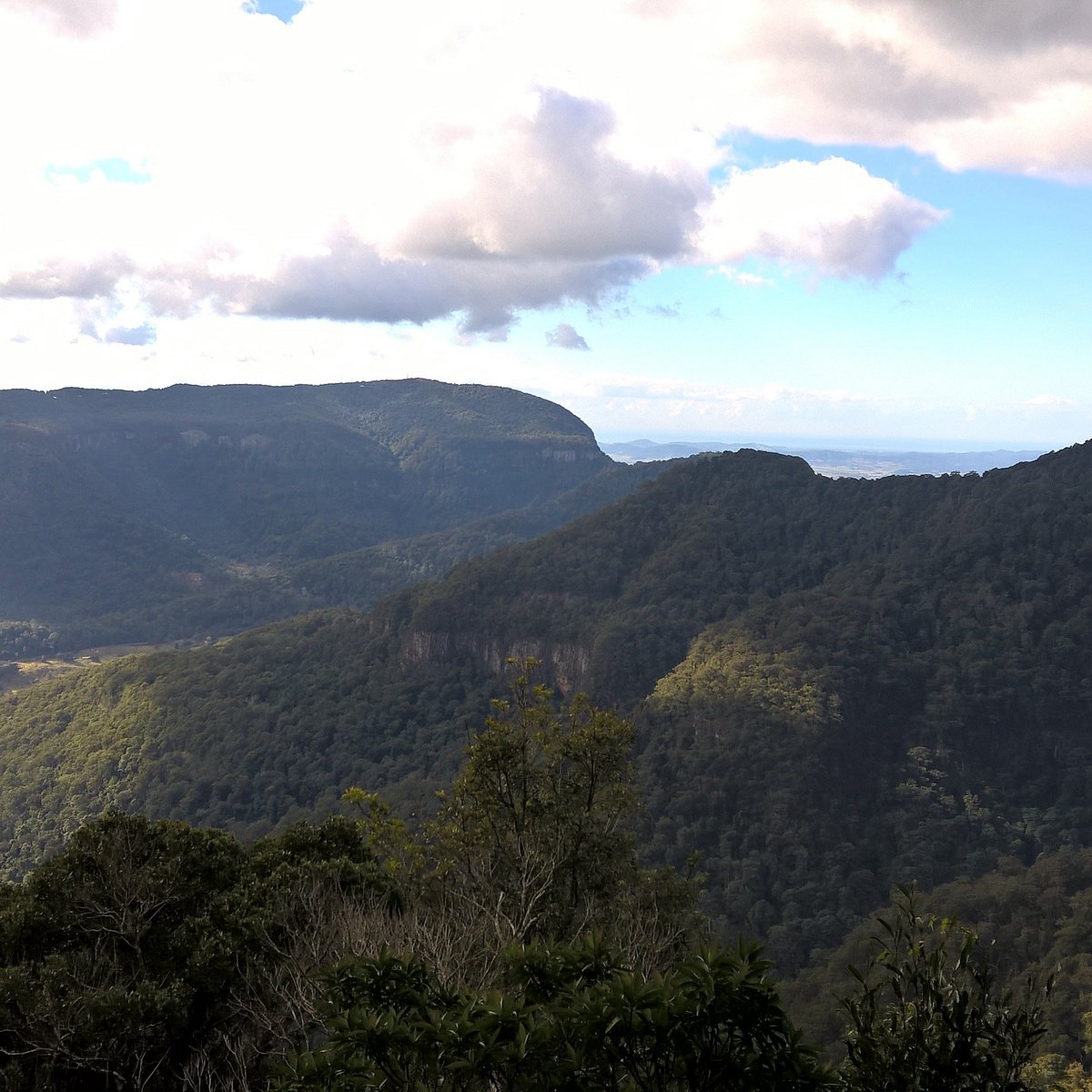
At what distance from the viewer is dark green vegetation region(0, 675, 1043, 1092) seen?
29.5ft

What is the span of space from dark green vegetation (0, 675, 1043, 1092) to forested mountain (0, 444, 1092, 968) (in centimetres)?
4212

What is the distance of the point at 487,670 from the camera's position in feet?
408

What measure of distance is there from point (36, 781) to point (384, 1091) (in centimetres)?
12349

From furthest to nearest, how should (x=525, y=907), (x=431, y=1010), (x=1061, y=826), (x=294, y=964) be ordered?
(x=1061, y=826) < (x=525, y=907) < (x=294, y=964) < (x=431, y=1010)

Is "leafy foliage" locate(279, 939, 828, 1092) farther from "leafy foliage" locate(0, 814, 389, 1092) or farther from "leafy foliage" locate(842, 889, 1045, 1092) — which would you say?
"leafy foliage" locate(0, 814, 389, 1092)

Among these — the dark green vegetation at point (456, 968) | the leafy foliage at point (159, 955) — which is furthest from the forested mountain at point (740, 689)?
the leafy foliage at point (159, 955)

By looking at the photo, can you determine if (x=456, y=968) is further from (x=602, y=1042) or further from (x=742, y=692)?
(x=742, y=692)

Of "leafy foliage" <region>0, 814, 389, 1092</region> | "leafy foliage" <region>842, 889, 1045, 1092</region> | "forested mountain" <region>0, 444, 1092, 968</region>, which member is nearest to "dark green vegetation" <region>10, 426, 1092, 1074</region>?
"forested mountain" <region>0, 444, 1092, 968</region>

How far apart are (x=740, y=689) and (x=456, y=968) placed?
74941 millimetres

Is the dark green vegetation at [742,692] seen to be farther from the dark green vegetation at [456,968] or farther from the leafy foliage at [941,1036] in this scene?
the leafy foliage at [941,1036]

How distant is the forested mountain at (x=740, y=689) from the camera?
72.9m

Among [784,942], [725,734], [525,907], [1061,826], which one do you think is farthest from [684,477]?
[525,907]

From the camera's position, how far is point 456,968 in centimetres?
1678

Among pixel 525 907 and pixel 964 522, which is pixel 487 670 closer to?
pixel 964 522
